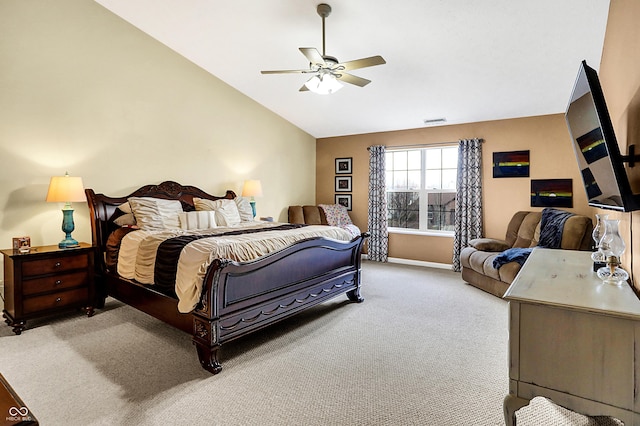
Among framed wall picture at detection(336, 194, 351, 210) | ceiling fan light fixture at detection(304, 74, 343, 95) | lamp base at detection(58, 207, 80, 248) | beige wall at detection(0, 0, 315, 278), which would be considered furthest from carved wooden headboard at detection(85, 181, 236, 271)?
framed wall picture at detection(336, 194, 351, 210)

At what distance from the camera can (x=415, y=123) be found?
559 centimetres

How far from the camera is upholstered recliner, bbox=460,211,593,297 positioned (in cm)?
380

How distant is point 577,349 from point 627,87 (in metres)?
1.69

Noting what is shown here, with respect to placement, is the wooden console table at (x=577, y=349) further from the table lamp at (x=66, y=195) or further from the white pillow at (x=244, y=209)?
the white pillow at (x=244, y=209)

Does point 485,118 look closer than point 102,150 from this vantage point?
No

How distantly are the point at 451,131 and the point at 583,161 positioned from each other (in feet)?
11.7

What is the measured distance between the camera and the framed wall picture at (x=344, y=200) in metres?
6.60

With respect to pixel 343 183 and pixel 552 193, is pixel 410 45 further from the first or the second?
pixel 343 183

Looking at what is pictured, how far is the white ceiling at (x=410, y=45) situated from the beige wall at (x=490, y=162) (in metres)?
0.23

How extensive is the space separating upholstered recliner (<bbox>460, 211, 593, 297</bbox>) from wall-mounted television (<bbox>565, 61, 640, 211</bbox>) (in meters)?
1.99

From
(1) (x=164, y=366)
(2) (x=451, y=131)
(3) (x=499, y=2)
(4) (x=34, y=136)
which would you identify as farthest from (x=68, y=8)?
(2) (x=451, y=131)

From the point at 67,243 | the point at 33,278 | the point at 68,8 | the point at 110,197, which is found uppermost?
the point at 68,8

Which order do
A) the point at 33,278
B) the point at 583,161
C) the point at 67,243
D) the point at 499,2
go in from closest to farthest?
the point at 583,161, the point at 499,2, the point at 33,278, the point at 67,243

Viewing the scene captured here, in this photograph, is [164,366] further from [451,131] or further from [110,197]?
[451,131]
